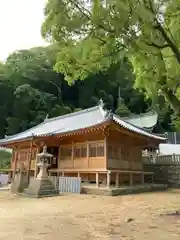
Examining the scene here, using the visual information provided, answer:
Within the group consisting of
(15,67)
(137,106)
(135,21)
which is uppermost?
(15,67)

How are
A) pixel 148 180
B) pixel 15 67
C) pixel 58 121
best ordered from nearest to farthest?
pixel 148 180 < pixel 58 121 < pixel 15 67

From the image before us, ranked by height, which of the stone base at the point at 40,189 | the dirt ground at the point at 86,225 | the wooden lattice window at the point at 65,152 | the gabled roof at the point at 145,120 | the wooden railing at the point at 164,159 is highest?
the gabled roof at the point at 145,120

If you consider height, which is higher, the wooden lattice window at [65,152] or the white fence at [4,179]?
the wooden lattice window at [65,152]

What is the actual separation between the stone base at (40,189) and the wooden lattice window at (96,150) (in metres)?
3.98

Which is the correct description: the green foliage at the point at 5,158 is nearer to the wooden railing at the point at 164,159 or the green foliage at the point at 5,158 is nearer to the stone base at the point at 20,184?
the stone base at the point at 20,184

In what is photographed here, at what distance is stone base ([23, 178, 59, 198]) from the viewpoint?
13.4 m

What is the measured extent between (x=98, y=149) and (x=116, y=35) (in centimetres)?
1053

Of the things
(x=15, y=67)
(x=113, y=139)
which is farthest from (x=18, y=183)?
(x=15, y=67)

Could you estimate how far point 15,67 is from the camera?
146 feet

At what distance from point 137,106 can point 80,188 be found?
37.6 metres

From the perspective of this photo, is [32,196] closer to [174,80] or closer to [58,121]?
[174,80]

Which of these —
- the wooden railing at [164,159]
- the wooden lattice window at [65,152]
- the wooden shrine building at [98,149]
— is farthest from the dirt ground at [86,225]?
the wooden railing at [164,159]

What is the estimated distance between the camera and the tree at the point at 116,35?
23.4 ft

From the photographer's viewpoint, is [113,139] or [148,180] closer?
[113,139]
